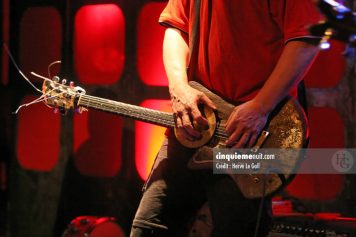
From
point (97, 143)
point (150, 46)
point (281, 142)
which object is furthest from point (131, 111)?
point (97, 143)

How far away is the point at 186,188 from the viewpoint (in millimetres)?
2154

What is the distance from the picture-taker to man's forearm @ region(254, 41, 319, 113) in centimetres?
199

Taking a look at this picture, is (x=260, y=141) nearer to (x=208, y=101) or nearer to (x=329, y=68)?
(x=208, y=101)

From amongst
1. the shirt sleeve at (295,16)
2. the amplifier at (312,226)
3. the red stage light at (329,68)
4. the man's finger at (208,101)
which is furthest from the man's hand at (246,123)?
the red stage light at (329,68)

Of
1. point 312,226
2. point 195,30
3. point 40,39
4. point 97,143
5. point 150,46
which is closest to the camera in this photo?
point 195,30

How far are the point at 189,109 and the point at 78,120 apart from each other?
6.15 feet

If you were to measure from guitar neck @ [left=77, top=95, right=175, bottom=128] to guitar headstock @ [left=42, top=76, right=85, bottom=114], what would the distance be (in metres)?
0.05

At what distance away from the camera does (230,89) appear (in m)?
2.13

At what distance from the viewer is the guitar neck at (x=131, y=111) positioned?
7.55 feet

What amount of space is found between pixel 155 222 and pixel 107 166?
1672 mm

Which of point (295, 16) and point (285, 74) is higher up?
point (295, 16)

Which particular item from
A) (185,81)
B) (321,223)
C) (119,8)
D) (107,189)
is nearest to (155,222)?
(185,81)

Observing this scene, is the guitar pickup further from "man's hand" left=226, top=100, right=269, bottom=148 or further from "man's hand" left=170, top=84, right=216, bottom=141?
"man's hand" left=170, top=84, right=216, bottom=141

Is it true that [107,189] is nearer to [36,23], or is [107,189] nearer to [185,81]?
[36,23]
